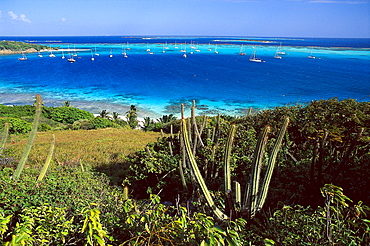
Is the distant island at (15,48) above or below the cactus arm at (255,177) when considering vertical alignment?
above

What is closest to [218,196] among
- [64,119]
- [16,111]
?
[64,119]

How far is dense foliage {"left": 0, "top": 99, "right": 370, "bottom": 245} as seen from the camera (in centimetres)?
277

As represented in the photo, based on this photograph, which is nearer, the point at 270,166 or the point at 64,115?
the point at 270,166

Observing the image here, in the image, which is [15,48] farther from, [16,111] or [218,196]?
[218,196]

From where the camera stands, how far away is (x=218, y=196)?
181 inches

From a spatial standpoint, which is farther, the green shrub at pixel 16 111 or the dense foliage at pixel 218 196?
the green shrub at pixel 16 111

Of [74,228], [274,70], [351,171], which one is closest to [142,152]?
[74,228]

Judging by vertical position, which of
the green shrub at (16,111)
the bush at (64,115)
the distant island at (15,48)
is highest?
the distant island at (15,48)

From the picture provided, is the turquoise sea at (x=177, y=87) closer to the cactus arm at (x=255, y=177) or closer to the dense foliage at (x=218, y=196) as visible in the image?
the dense foliage at (x=218, y=196)

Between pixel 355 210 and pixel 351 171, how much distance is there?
2.25 meters

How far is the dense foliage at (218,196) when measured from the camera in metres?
2.77

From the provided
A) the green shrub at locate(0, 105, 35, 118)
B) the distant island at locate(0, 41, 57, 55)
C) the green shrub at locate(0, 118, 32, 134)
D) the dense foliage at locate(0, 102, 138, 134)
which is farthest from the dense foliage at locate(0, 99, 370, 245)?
the distant island at locate(0, 41, 57, 55)

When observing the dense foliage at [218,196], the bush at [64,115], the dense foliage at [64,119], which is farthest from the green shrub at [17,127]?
the dense foliage at [218,196]

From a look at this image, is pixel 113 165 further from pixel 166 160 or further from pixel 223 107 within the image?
pixel 223 107
